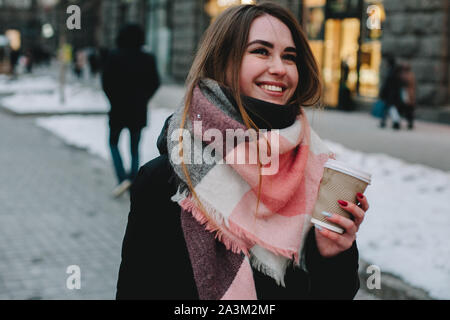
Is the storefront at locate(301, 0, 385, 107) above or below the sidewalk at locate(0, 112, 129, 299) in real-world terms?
above

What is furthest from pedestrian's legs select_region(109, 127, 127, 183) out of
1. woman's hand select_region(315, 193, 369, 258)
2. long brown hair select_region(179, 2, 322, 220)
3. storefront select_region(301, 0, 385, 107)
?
storefront select_region(301, 0, 385, 107)

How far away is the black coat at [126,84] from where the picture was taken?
721cm

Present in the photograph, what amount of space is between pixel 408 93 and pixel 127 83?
7471 mm

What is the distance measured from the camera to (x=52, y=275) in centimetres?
478

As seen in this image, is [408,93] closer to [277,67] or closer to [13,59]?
[277,67]

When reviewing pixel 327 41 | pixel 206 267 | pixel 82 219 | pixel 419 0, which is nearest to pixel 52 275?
pixel 82 219

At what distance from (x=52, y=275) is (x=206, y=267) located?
343 centimetres

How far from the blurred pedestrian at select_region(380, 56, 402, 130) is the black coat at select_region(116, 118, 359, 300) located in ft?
37.7

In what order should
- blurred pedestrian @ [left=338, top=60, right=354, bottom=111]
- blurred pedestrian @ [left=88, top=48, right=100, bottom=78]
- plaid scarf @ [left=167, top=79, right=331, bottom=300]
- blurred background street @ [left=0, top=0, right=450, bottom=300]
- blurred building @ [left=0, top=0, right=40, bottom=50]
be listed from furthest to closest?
blurred building @ [left=0, top=0, right=40, bottom=50], blurred pedestrian @ [left=88, top=48, right=100, bottom=78], blurred pedestrian @ [left=338, top=60, right=354, bottom=111], blurred background street @ [left=0, top=0, right=450, bottom=300], plaid scarf @ [left=167, top=79, right=331, bottom=300]

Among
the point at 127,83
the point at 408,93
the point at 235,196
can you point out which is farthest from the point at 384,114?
the point at 235,196

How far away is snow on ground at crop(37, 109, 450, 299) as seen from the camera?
478 cm

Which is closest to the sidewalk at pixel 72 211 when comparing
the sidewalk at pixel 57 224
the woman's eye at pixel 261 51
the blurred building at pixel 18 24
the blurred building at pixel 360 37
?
the sidewalk at pixel 57 224

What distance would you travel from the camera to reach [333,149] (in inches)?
389

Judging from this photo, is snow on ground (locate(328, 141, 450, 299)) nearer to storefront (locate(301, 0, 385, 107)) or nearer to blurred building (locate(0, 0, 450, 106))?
blurred building (locate(0, 0, 450, 106))
